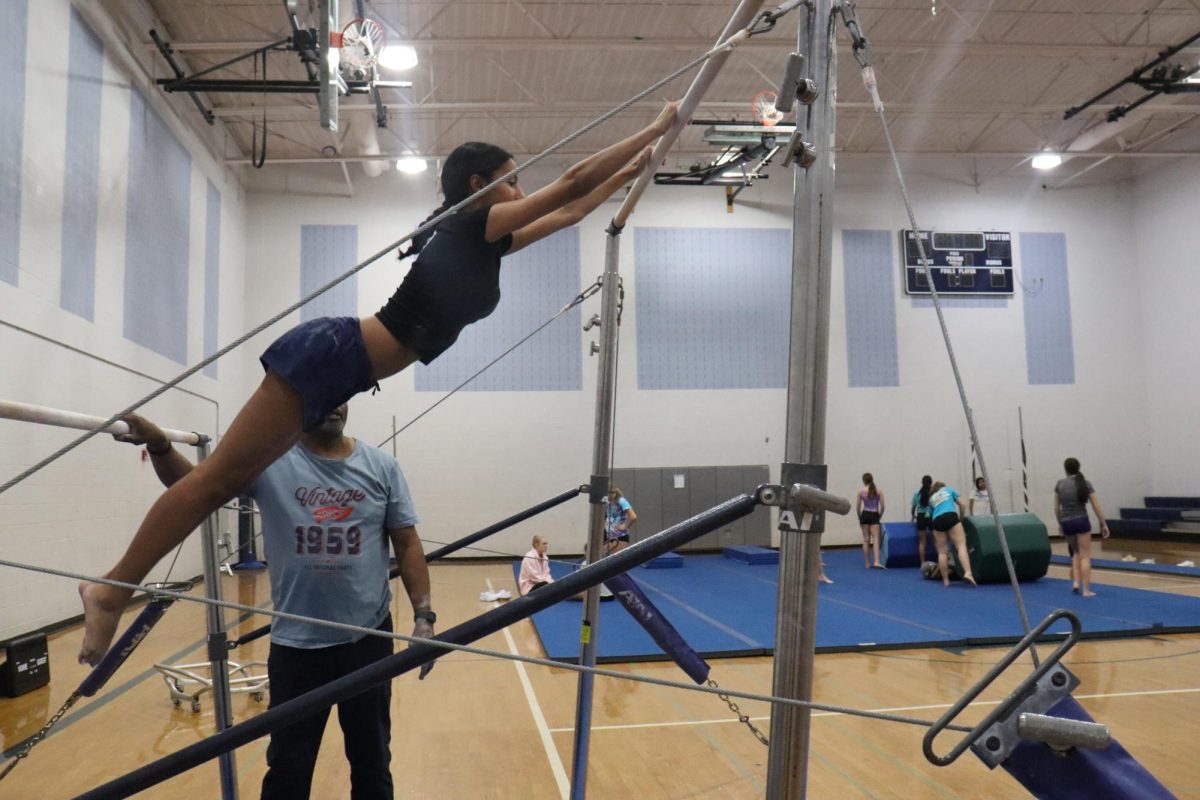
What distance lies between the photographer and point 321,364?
161cm

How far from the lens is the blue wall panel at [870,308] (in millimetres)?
13586

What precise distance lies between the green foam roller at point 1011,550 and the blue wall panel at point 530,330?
6.27m

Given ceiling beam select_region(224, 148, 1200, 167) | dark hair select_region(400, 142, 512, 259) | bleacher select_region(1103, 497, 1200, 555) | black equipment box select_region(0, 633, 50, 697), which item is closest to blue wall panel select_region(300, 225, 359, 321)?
ceiling beam select_region(224, 148, 1200, 167)

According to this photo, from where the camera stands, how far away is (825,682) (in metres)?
4.92

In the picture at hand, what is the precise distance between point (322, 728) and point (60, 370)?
19.6 ft

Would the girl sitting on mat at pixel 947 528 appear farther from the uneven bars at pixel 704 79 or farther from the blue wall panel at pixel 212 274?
the blue wall panel at pixel 212 274

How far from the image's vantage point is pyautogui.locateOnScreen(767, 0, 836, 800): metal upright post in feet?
4.44

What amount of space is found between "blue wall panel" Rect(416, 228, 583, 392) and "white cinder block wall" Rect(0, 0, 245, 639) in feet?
14.6

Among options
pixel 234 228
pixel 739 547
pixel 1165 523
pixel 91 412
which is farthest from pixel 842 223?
pixel 91 412

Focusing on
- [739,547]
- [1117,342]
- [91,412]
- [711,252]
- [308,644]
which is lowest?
[739,547]

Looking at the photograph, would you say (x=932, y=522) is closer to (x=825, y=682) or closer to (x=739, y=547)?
(x=739, y=547)

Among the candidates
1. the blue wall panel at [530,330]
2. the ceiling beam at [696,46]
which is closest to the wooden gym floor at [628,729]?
the ceiling beam at [696,46]

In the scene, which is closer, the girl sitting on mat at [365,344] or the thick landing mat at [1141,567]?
the girl sitting on mat at [365,344]

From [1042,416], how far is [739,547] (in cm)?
596
